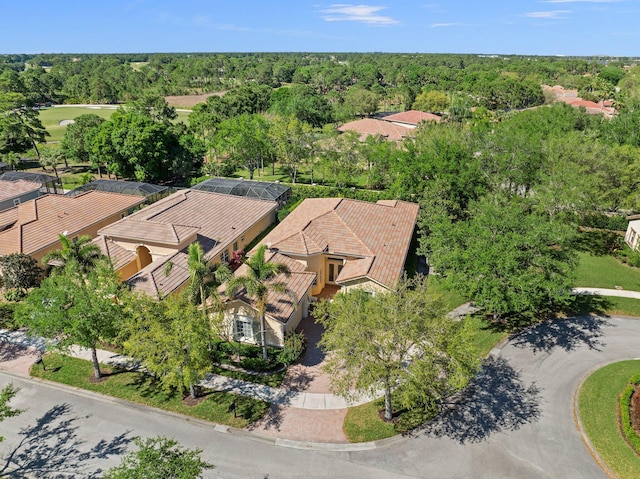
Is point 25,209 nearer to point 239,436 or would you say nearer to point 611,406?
point 239,436

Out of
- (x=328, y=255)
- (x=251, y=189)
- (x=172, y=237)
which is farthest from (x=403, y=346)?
(x=251, y=189)

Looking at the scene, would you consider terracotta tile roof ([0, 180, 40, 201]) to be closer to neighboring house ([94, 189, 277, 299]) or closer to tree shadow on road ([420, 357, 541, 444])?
neighboring house ([94, 189, 277, 299])

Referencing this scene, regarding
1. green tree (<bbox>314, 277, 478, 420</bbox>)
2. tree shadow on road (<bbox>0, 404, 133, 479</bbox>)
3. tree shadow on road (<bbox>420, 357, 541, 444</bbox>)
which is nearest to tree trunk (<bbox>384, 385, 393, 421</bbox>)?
green tree (<bbox>314, 277, 478, 420</bbox>)

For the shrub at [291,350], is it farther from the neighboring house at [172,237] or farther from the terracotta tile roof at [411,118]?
the terracotta tile roof at [411,118]

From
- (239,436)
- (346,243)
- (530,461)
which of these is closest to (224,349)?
(239,436)

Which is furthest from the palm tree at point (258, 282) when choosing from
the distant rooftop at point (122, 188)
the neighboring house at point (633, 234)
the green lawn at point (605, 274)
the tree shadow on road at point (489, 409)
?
the neighboring house at point (633, 234)

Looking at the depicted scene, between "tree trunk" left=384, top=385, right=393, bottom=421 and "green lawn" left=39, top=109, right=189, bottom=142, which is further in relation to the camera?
"green lawn" left=39, top=109, right=189, bottom=142

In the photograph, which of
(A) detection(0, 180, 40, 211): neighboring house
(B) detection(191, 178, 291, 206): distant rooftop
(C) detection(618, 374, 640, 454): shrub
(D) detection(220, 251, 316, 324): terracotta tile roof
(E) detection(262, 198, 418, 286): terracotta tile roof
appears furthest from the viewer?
(B) detection(191, 178, 291, 206): distant rooftop
